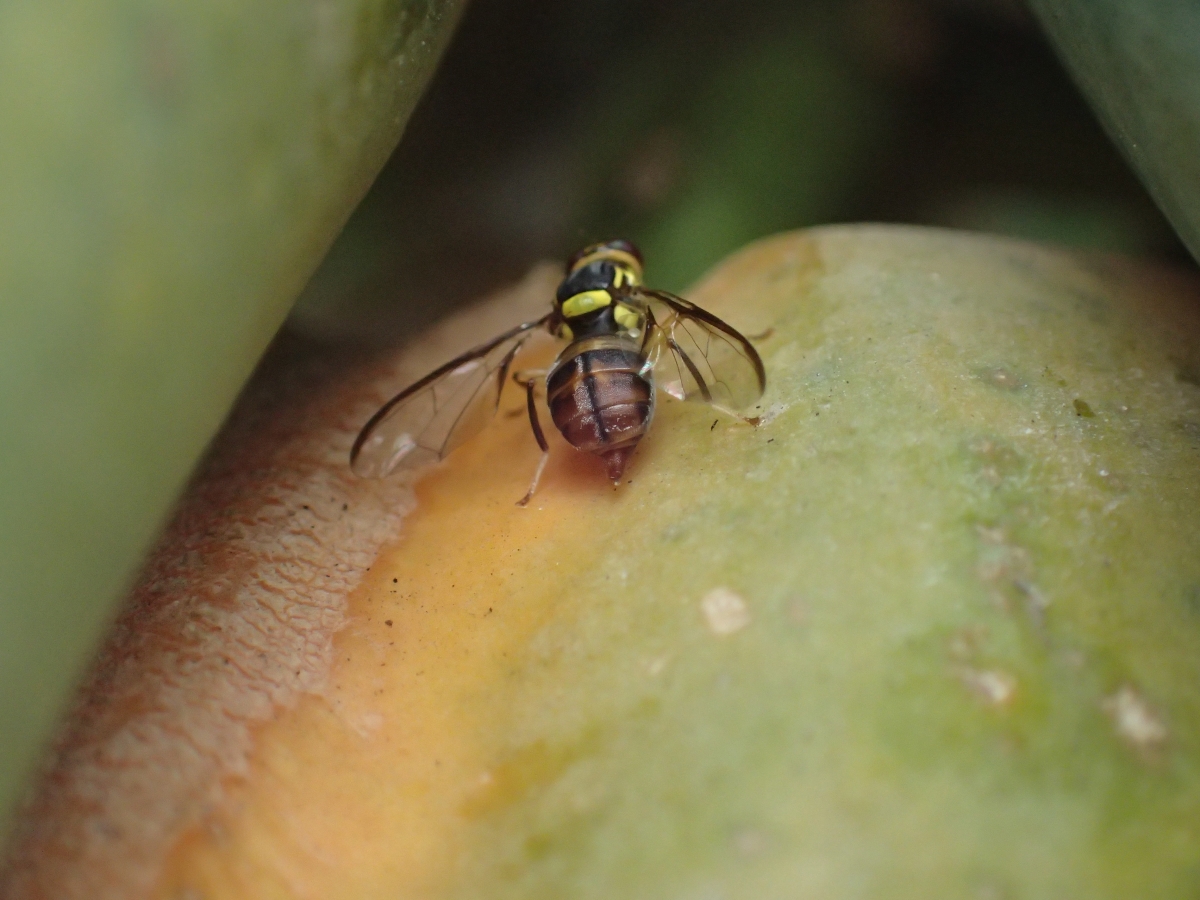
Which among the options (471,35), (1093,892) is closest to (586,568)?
(1093,892)

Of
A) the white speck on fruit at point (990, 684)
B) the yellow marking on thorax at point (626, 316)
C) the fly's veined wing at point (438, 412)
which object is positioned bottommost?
the yellow marking on thorax at point (626, 316)

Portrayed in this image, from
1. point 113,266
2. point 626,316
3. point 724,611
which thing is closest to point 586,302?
point 626,316

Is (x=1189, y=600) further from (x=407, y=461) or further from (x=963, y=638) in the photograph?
(x=407, y=461)

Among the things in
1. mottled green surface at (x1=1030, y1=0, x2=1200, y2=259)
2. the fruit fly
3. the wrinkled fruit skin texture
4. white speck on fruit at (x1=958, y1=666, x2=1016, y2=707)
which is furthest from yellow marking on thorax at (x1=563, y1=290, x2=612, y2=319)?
white speck on fruit at (x1=958, y1=666, x2=1016, y2=707)

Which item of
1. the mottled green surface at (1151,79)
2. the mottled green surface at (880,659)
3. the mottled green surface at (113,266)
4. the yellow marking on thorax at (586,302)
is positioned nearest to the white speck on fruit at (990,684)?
the mottled green surface at (880,659)

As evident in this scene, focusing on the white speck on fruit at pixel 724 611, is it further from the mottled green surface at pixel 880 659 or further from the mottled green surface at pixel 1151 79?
the mottled green surface at pixel 1151 79

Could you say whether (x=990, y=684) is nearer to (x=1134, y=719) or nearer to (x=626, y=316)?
(x=1134, y=719)
